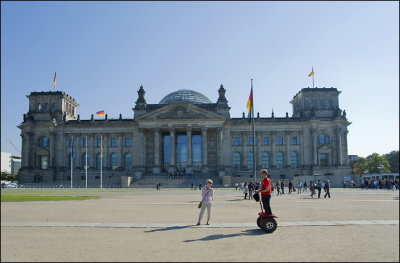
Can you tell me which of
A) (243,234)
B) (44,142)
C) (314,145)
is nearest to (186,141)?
(314,145)

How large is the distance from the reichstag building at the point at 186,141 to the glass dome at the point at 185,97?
973 centimetres

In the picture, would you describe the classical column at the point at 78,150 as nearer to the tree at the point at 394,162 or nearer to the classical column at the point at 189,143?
the classical column at the point at 189,143

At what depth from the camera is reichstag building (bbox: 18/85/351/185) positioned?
287ft

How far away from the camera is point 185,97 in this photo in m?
103

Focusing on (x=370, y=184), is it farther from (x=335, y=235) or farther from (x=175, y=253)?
(x=175, y=253)

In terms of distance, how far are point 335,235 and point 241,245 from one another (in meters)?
4.12

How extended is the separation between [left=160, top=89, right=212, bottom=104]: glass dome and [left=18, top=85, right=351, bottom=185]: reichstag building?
9.73 meters

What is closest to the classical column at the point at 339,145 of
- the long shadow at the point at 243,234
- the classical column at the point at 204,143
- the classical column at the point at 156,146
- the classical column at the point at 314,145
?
the classical column at the point at 314,145

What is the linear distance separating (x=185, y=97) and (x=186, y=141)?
1584 cm

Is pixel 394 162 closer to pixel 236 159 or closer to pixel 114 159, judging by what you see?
pixel 236 159

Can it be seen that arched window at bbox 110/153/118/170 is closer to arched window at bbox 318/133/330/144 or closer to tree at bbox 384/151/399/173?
arched window at bbox 318/133/330/144

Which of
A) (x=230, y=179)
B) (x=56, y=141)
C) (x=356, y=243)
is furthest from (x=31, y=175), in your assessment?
(x=356, y=243)

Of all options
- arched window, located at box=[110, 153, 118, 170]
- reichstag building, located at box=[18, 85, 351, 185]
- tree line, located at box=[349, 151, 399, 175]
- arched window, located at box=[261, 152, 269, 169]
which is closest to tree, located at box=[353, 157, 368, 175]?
tree line, located at box=[349, 151, 399, 175]

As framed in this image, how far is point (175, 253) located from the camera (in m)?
11.2
